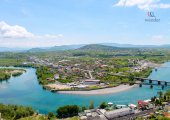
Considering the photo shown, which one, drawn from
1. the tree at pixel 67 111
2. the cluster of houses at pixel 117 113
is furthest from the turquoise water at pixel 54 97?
the cluster of houses at pixel 117 113

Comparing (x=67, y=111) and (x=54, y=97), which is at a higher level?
(x=67, y=111)


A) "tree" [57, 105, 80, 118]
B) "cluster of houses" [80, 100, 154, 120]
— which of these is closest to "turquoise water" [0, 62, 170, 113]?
"tree" [57, 105, 80, 118]

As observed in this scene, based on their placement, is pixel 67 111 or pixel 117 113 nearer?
pixel 117 113

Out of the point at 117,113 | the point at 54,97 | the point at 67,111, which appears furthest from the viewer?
the point at 54,97

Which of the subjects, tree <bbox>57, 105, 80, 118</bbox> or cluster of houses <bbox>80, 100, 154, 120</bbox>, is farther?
tree <bbox>57, 105, 80, 118</bbox>

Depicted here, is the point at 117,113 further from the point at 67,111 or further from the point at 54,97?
the point at 54,97

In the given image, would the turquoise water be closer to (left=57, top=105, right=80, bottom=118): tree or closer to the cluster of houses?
(left=57, top=105, right=80, bottom=118): tree

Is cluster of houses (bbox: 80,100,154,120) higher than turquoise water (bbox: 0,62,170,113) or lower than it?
higher

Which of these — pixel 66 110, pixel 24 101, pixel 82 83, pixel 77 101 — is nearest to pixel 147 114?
pixel 66 110

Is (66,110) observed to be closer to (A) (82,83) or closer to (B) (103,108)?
(B) (103,108)

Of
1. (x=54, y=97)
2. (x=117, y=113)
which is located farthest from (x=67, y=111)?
(x=54, y=97)

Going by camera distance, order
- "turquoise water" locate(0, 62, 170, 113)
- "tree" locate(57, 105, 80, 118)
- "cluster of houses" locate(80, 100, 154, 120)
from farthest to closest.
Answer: "turquoise water" locate(0, 62, 170, 113), "tree" locate(57, 105, 80, 118), "cluster of houses" locate(80, 100, 154, 120)
